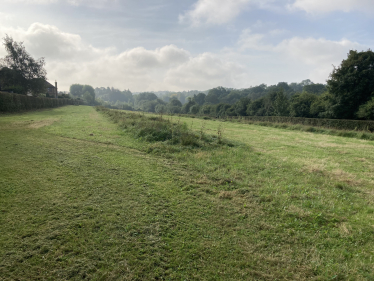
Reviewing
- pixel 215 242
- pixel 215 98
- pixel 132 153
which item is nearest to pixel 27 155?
pixel 132 153

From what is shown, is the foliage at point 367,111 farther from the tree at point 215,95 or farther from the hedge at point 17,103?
the tree at point 215,95

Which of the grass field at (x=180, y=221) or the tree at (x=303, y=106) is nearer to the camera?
the grass field at (x=180, y=221)

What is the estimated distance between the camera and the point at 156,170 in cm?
683

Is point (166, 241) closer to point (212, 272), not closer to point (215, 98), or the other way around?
point (212, 272)

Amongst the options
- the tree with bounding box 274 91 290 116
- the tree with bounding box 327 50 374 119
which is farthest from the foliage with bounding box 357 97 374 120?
the tree with bounding box 274 91 290 116

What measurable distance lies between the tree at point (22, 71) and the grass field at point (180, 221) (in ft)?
142

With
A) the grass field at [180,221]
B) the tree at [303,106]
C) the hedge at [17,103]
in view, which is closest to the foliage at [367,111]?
the tree at [303,106]

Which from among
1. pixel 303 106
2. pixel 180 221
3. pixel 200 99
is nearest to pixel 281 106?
pixel 303 106

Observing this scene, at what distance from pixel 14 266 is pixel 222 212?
11.7ft

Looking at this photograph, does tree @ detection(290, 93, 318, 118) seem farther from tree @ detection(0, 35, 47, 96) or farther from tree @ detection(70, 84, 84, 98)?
tree @ detection(70, 84, 84, 98)

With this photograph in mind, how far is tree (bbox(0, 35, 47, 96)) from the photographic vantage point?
38156 mm

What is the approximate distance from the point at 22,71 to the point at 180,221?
2051 inches

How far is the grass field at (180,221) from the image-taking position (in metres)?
2.84

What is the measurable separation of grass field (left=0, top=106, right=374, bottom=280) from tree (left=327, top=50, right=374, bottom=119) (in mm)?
31373
